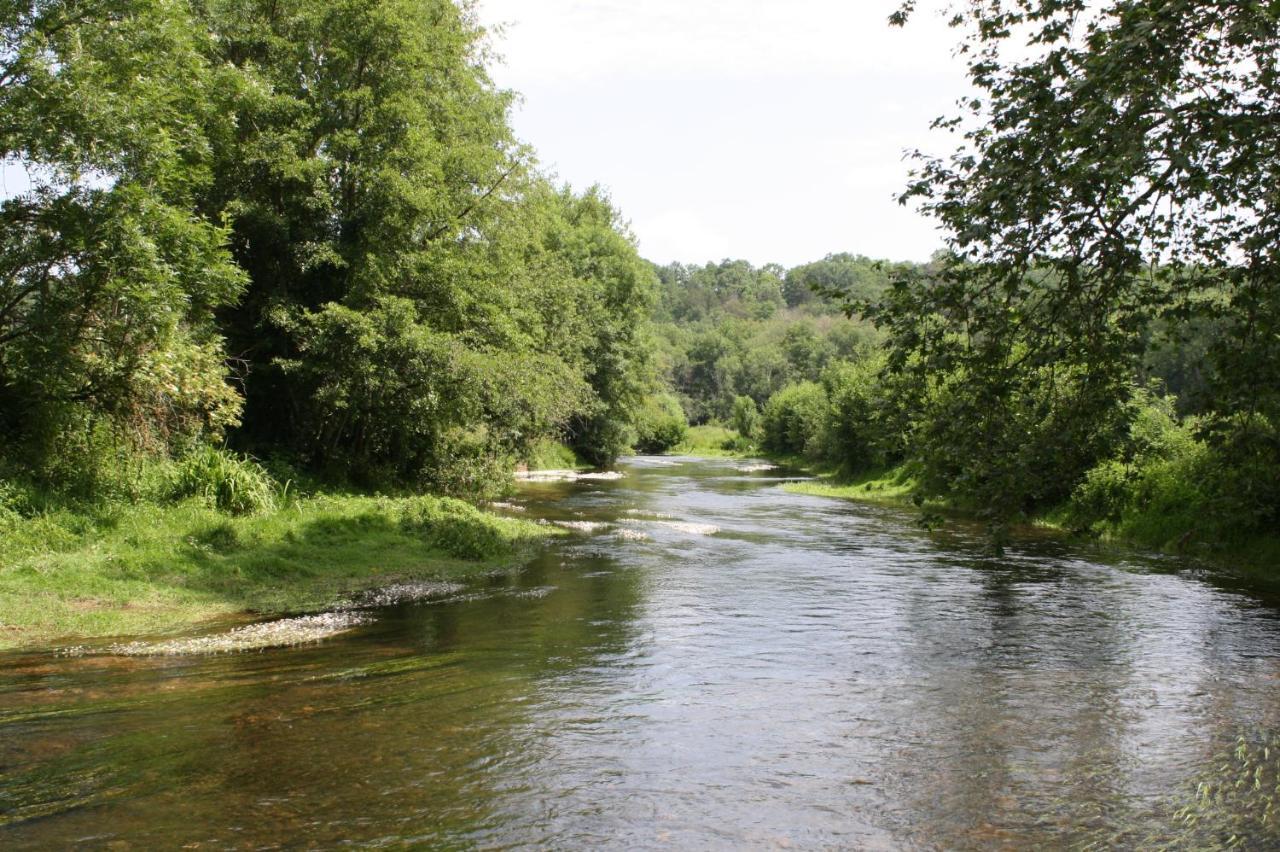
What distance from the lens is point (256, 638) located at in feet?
42.7

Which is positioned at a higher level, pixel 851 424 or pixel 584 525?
pixel 851 424

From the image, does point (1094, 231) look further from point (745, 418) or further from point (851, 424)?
point (745, 418)

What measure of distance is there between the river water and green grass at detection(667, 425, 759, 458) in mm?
80176

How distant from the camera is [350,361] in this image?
23.5 metres

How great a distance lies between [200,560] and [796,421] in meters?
64.2

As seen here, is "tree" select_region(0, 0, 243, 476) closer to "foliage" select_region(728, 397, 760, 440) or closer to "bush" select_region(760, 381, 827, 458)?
"bush" select_region(760, 381, 827, 458)

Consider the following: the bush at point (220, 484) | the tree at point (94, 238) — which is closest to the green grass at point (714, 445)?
the bush at point (220, 484)

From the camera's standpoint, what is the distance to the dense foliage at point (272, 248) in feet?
52.3

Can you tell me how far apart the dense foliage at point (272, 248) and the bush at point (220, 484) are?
13.6 inches

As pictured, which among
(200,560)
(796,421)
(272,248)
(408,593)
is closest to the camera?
(200,560)

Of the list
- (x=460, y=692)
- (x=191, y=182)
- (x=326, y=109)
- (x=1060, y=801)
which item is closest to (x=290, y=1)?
(x=326, y=109)

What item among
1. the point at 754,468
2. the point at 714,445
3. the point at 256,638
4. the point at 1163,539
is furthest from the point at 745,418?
the point at 256,638

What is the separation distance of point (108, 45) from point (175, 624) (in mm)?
10886

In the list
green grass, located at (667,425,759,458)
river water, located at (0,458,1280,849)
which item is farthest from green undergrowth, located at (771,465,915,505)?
green grass, located at (667,425,759,458)
